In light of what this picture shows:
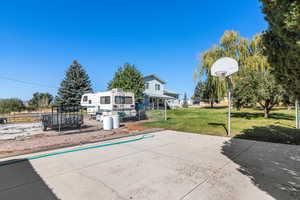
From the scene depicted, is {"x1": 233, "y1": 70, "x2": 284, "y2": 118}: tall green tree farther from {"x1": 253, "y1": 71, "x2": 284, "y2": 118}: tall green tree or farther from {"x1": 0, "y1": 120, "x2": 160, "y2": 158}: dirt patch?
{"x1": 0, "y1": 120, "x2": 160, "y2": 158}: dirt patch

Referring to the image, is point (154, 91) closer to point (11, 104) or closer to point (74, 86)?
point (74, 86)

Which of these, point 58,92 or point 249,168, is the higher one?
point 58,92

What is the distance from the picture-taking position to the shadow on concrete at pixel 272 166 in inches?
86.6

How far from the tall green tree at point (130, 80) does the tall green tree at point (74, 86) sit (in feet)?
26.5

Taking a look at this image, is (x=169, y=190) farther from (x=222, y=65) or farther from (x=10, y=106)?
(x=10, y=106)

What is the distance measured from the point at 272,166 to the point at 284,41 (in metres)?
2.70

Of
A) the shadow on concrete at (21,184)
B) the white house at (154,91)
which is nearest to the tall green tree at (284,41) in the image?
the shadow on concrete at (21,184)

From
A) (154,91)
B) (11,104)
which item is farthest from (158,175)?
(11,104)

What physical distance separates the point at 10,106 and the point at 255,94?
33.8m

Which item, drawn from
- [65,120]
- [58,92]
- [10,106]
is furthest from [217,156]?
[10,106]

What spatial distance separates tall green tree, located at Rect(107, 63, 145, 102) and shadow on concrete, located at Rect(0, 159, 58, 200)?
590 inches

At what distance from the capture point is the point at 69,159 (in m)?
3.57

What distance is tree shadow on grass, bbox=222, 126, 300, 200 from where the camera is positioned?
2.22 m

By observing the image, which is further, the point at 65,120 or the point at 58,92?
the point at 58,92
